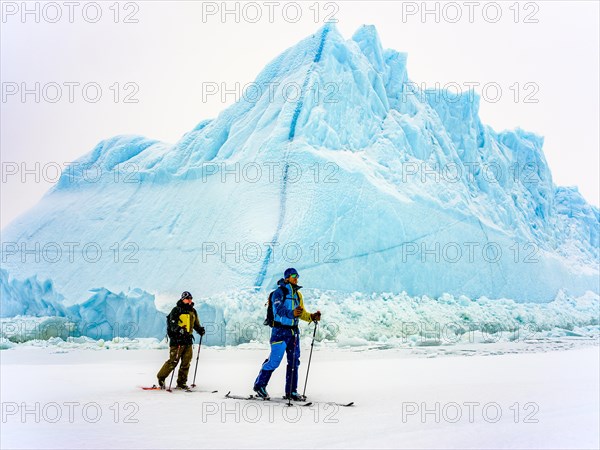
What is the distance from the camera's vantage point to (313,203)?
54.9 ft

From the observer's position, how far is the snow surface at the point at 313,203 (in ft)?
54.4

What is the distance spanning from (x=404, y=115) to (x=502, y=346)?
8.35 metres

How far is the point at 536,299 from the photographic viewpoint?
19938 millimetres

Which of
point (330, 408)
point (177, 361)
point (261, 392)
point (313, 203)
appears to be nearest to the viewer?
point (330, 408)

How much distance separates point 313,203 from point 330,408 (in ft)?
33.3

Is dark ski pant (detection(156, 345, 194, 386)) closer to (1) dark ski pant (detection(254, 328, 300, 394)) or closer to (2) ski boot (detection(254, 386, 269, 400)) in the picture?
(2) ski boot (detection(254, 386, 269, 400))

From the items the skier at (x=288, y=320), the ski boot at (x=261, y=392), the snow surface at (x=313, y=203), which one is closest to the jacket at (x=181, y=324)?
the ski boot at (x=261, y=392)

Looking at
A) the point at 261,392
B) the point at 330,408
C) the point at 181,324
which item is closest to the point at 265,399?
the point at 261,392

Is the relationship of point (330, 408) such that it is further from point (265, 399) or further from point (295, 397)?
point (265, 399)

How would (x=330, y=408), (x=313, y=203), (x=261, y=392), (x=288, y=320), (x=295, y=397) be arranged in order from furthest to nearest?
(x=313, y=203)
(x=261, y=392)
(x=295, y=397)
(x=288, y=320)
(x=330, y=408)

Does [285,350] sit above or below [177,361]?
above

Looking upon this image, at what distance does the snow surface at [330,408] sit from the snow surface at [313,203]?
5213mm

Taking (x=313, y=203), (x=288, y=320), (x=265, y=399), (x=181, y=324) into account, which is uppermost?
(x=313, y=203)

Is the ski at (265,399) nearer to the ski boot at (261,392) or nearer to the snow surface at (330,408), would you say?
the ski boot at (261,392)
